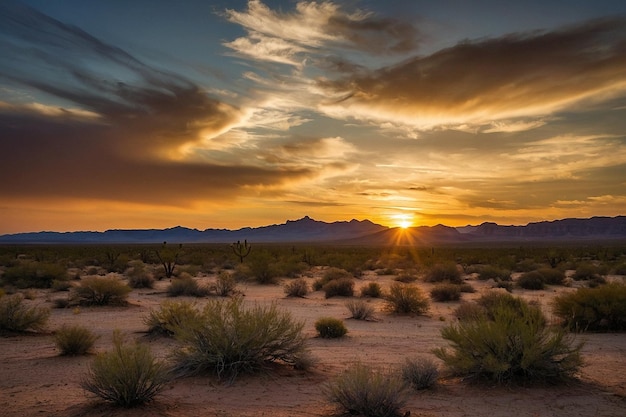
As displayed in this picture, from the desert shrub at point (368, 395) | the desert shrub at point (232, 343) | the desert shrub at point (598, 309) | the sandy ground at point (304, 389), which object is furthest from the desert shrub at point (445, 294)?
the desert shrub at point (368, 395)

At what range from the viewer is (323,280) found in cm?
2980

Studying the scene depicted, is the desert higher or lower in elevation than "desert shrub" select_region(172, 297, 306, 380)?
lower

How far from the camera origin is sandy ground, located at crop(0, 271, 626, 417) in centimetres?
794

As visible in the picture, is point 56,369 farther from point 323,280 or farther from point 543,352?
point 323,280

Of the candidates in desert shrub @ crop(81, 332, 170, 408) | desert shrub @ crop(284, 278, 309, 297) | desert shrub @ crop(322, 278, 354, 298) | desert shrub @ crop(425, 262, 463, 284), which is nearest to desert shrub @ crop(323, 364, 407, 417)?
desert shrub @ crop(81, 332, 170, 408)

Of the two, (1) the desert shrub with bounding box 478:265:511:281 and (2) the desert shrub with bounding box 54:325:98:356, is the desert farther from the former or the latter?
(1) the desert shrub with bounding box 478:265:511:281

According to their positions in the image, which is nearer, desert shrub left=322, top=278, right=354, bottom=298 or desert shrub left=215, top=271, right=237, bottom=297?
desert shrub left=322, top=278, right=354, bottom=298

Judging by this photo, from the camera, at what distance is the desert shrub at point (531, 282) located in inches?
1105

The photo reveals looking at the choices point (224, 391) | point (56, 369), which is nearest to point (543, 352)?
point (224, 391)

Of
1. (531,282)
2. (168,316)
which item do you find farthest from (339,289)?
(168,316)

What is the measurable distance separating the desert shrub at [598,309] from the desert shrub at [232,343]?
9092mm

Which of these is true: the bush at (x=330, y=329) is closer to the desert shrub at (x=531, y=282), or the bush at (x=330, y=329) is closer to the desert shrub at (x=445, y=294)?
the desert shrub at (x=445, y=294)

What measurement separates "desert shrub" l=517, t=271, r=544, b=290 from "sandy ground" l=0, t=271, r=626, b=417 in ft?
46.4

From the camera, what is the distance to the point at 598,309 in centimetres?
1484
